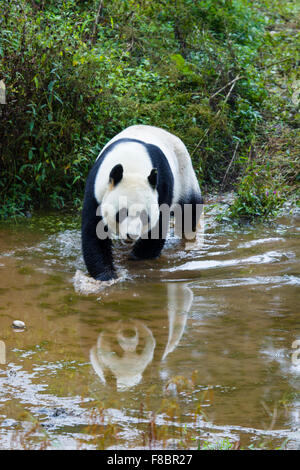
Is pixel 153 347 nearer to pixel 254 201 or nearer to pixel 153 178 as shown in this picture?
pixel 153 178

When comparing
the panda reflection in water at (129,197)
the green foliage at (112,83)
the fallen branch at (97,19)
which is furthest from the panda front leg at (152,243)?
the fallen branch at (97,19)

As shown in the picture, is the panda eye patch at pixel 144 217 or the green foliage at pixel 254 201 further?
the green foliage at pixel 254 201

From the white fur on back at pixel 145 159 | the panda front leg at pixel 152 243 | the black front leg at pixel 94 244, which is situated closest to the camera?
the white fur on back at pixel 145 159

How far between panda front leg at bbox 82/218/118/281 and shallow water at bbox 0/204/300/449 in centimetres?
18

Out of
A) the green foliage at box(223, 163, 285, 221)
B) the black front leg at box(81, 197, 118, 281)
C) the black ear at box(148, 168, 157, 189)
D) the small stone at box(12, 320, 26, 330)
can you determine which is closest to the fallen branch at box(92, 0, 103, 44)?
the green foliage at box(223, 163, 285, 221)

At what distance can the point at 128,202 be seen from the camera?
4879mm

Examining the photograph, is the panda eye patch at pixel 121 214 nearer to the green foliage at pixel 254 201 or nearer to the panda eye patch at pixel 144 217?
the panda eye patch at pixel 144 217

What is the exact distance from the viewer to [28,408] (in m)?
3.13

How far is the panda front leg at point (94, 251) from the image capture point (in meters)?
5.30

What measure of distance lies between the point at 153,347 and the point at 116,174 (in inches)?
55.3

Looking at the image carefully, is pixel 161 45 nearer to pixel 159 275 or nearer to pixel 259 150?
pixel 259 150

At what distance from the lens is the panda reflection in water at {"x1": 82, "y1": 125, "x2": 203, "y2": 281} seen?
4895mm

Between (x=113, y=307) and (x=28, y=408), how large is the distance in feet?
5.61

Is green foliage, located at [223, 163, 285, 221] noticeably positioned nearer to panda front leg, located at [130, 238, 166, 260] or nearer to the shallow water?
the shallow water
